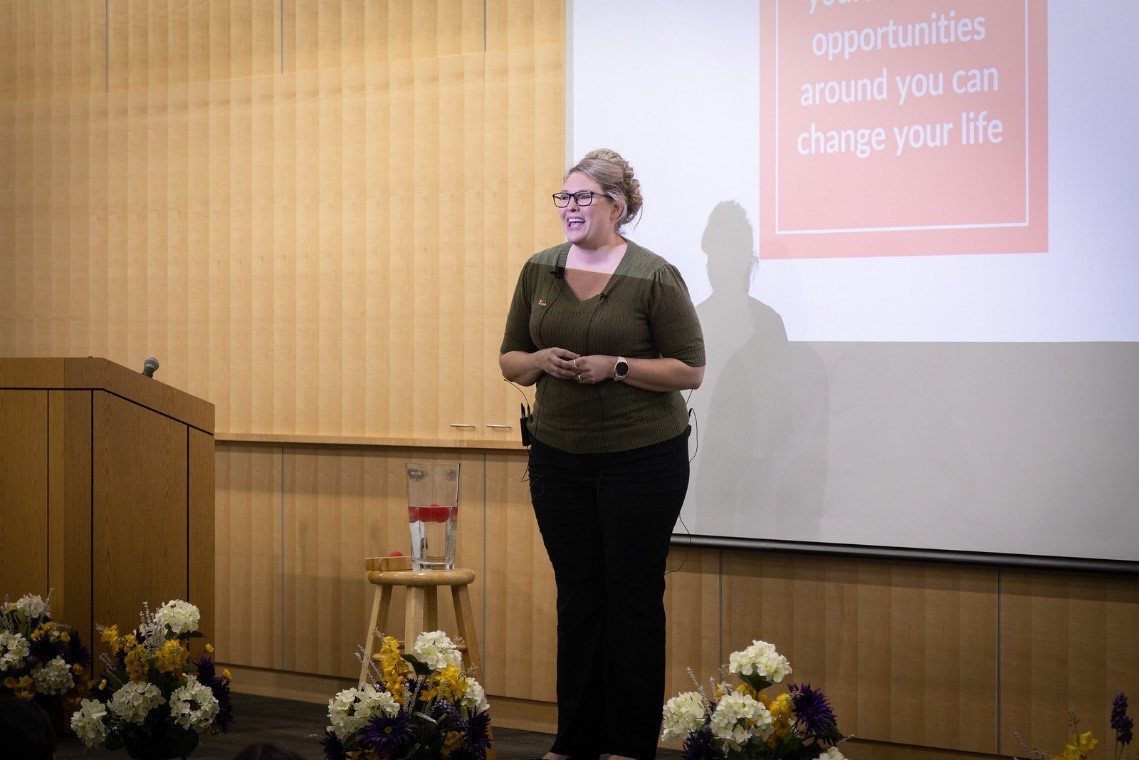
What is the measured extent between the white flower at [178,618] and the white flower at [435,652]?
84cm

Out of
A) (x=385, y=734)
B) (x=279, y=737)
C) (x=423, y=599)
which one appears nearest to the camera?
(x=385, y=734)

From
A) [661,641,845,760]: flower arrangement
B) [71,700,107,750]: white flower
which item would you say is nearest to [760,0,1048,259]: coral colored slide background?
[661,641,845,760]: flower arrangement

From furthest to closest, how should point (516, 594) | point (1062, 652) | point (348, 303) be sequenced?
point (348, 303) < point (516, 594) < point (1062, 652)

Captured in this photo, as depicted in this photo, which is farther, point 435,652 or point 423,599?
point 423,599

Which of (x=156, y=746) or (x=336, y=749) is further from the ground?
(x=336, y=749)

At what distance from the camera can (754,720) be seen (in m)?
2.32

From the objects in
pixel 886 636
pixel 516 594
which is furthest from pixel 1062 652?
pixel 516 594

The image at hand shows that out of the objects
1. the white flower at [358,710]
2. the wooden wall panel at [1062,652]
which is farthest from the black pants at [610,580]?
the wooden wall panel at [1062,652]

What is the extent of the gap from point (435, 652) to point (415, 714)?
5.5 inches

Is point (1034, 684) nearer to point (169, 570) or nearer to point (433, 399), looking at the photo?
point (433, 399)

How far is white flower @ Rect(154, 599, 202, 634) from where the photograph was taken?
318 centimetres

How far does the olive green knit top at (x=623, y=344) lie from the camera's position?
320 cm

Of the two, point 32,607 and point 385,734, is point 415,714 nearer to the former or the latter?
point 385,734

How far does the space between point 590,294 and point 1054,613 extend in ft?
5.20
